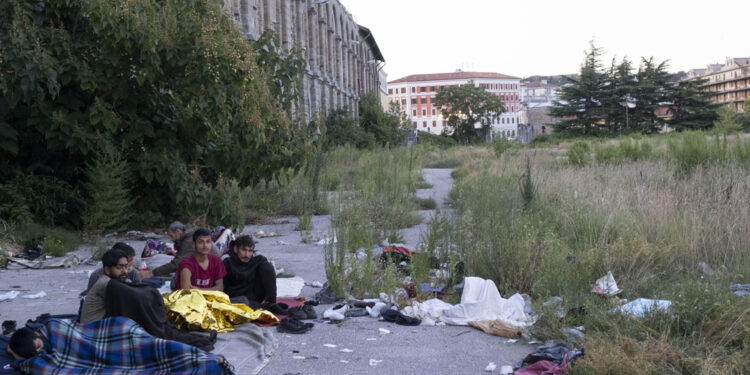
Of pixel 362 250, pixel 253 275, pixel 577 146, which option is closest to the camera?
pixel 253 275

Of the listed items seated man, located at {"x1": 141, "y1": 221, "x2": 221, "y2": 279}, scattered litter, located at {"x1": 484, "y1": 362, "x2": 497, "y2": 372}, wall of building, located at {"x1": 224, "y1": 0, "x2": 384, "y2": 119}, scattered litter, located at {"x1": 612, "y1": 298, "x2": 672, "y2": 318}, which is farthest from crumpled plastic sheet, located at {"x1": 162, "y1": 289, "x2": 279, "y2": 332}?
wall of building, located at {"x1": 224, "y1": 0, "x2": 384, "y2": 119}

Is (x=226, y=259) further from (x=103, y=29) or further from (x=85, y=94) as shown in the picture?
(x=85, y=94)

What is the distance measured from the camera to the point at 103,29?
9.63m

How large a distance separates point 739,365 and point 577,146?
1610cm

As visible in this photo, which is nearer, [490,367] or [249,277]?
[490,367]

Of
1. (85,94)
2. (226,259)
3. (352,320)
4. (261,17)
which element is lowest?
(352,320)

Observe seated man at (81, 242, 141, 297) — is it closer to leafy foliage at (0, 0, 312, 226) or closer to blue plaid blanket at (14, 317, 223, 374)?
blue plaid blanket at (14, 317, 223, 374)

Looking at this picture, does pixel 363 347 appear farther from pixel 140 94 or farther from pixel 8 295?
pixel 140 94

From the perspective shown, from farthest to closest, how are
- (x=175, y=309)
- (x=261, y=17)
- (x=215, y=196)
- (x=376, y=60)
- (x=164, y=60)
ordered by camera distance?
(x=376, y=60) → (x=261, y=17) → (x=215, y=196) → (x=164, y=60) → (x=175, y=309)

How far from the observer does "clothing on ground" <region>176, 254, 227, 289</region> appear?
6648 millimetres

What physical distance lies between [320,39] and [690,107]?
31.5 metres

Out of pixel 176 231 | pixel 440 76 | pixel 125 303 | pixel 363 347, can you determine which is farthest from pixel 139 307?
pixel 440 76

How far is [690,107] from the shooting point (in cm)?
5588

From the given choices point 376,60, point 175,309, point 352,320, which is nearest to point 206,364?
point 175,309
